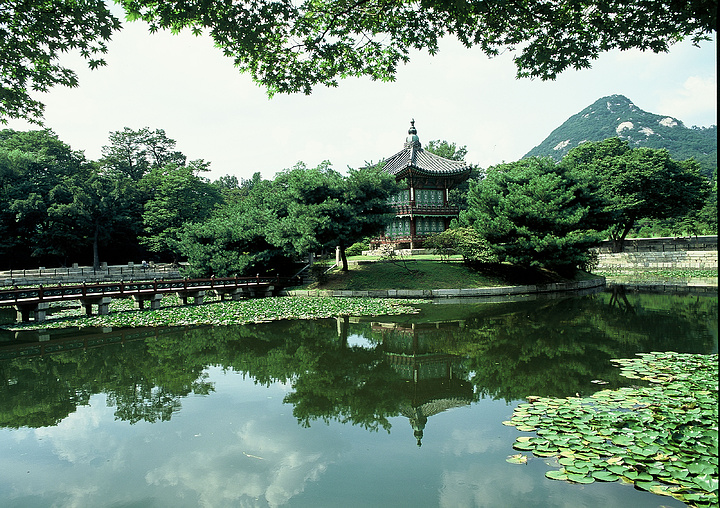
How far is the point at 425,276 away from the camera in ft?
69.9

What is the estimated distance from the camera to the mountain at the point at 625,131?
8912cm

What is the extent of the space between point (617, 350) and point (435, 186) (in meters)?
24.2

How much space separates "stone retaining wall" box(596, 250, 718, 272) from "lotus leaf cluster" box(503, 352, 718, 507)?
A: 28.2 metres

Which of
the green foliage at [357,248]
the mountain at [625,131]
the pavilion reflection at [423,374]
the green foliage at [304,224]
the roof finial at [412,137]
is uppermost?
the mountain at [625,131]

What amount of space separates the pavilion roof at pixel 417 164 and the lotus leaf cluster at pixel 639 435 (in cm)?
2429

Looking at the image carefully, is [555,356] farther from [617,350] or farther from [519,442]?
[519,442]

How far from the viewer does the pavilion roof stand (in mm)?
30234

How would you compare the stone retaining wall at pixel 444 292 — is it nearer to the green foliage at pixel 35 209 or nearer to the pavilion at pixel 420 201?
the pavilion at pixel 420 201

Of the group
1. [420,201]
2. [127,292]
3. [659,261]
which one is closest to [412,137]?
[420,201]

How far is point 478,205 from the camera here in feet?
74.3

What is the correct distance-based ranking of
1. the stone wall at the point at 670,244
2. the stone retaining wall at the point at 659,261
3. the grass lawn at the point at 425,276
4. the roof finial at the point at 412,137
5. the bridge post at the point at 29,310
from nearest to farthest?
1. the bridge post at the point at 29,310
2. the grass lawn at the point at 425,276
3. the stone retaining wall at the point at 659,261
4. the stone wall at the point at 670,244
5. the roof finial at the point at 412,137

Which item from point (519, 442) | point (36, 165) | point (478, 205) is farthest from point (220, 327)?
point (36, 165)

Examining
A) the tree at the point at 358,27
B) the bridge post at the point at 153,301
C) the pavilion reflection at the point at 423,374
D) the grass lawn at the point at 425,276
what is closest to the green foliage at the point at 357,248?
the grass lawn at the point at 425,276

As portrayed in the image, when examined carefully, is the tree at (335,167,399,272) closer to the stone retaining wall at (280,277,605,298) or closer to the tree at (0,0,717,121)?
the stone retaining wall at (280,277,605,298)
